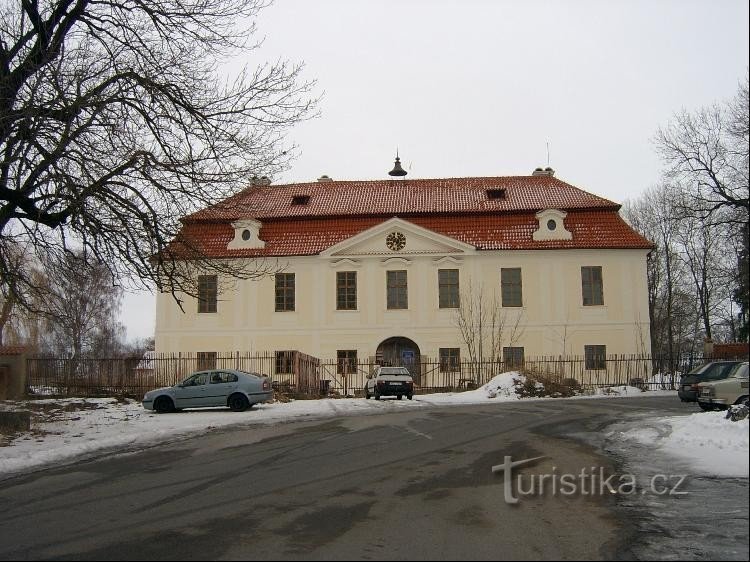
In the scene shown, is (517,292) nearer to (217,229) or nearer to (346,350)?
(346,350)

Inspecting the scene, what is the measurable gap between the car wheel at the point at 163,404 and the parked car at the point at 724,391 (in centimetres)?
1579

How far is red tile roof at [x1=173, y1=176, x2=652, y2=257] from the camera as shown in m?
41.9

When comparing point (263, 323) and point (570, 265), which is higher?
point (570, 265)

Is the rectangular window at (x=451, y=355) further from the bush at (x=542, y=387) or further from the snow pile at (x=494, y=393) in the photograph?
the snow pile at (x=494, y=393)

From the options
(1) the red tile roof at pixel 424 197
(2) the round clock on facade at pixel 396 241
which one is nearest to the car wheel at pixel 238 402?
(1) the red tile roof at pixel 424 197

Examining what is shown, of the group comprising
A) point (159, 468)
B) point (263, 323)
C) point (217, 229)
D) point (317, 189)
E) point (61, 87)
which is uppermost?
point (317, 189)

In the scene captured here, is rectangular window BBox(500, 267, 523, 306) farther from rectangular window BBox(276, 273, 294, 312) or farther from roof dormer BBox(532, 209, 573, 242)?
rectangular window BBox(276, 273, 294, 312)

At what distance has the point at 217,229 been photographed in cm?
4403

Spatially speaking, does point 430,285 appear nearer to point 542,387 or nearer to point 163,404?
point 542,387

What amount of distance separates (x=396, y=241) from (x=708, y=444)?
36047 mm

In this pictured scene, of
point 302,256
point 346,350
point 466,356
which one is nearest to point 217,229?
point 302,256

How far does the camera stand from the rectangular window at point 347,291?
4231 cm

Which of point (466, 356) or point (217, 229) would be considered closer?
point (466, 356)

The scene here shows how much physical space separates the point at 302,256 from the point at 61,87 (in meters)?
28.9
